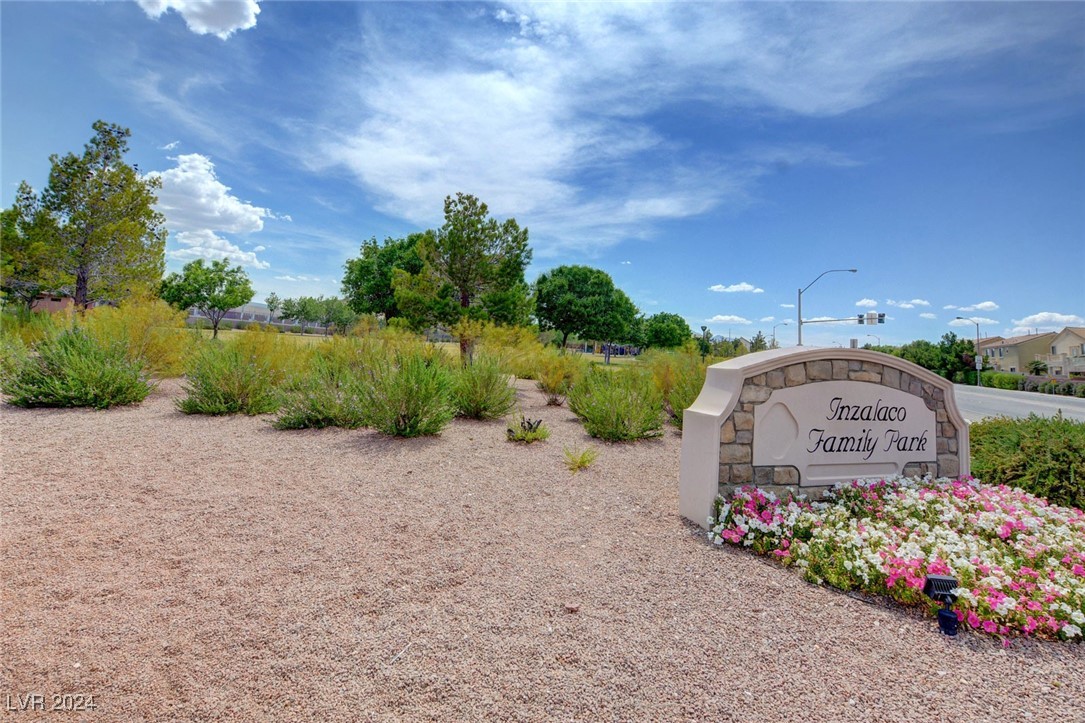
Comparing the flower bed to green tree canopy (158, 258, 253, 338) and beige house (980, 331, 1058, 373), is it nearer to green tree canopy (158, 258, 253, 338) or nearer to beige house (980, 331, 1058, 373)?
green tree canopy (158, 258, 253, 338)

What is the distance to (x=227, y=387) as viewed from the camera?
8234 millimetres

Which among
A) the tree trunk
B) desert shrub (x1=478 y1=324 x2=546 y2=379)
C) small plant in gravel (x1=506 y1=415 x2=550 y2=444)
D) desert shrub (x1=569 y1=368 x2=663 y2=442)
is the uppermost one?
the tree trunk

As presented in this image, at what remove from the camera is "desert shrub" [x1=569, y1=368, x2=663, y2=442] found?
7723 mm

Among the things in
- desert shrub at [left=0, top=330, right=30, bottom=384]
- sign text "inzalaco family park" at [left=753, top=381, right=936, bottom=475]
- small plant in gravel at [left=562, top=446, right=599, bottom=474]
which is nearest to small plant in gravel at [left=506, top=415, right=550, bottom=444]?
small plant in gravel at [left=562, top=446, right=599, bottom=474]

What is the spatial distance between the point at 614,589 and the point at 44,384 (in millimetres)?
9789

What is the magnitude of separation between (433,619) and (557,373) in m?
8.66

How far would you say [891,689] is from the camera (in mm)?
2375

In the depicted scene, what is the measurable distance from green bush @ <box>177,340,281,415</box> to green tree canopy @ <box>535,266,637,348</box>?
33.6m

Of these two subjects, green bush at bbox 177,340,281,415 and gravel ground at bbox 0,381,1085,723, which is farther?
green bush at bbox 177,340,281,415

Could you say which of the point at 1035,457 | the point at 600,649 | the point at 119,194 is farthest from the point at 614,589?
the point at 119,194

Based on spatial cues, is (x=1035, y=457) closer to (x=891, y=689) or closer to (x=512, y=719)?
(x=891, y=689)

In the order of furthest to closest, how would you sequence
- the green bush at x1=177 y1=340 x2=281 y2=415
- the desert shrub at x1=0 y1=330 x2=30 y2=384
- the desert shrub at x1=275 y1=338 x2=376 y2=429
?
the desert shrub at x1=0 y1=330 x2=30 y2=384 → the green bush at x1=177 y1=340 x2=281 y2=415 → the desert shrub at x1=275 y1=338 x2=376 y2=429

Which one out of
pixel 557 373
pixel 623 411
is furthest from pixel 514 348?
pixel 623 411

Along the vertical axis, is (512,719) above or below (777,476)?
below
